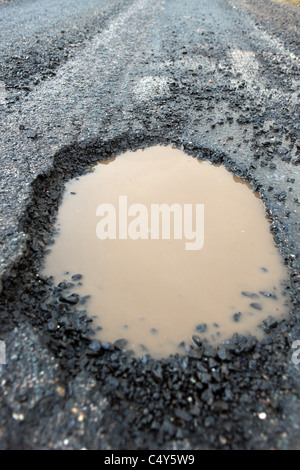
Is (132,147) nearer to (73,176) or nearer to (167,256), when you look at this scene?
(73,176)

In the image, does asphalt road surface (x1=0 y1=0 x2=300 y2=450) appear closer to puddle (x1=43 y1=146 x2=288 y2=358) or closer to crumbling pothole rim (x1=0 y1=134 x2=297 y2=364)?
crumbling pothole rim (x1=0 y1=134 x2=297 y2=364)

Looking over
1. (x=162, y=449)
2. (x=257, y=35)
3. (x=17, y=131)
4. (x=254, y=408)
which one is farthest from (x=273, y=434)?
(x=257, y=35)

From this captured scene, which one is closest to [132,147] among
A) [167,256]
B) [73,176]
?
[73,176]

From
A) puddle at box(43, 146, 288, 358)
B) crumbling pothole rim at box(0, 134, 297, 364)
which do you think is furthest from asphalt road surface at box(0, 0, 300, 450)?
puddle at box(43, 146, 288, 358)

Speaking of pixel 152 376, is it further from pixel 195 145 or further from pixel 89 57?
pixel 89 57

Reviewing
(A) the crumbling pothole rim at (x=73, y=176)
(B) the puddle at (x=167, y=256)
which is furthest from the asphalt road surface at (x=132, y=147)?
(B) the puddle at (x=167, y=256)

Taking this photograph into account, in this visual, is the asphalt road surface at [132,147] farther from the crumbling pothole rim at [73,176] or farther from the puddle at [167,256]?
the puddle at [167,256]
